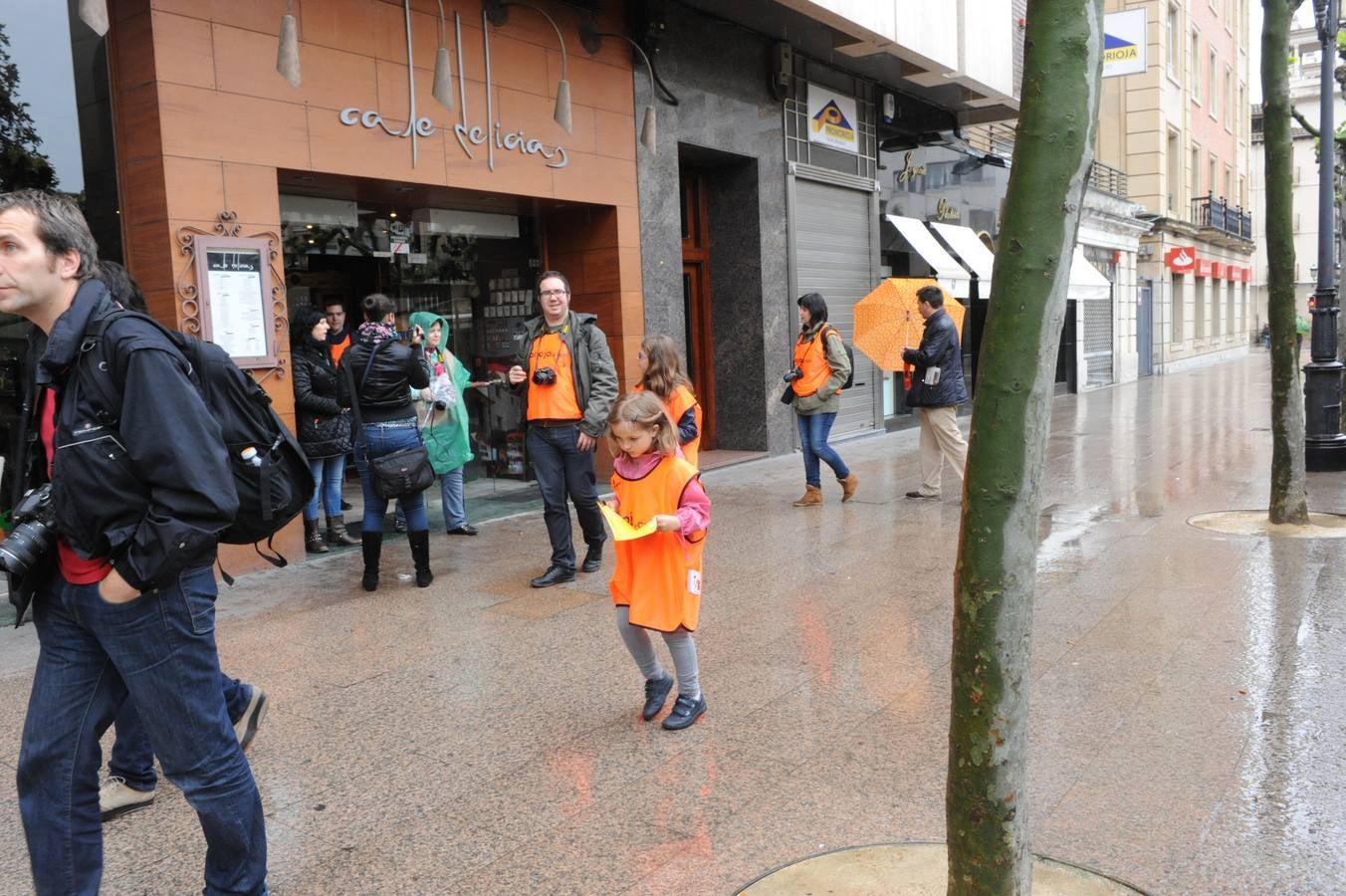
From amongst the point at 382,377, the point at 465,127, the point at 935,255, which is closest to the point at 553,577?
the point at 382,377

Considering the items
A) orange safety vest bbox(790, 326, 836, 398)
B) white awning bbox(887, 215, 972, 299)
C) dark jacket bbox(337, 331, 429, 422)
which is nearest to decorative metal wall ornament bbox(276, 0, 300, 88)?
dark jacket bbox(337, 331, 429, 422)

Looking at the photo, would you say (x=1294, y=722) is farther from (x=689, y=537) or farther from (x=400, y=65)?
(x=400, y=65)

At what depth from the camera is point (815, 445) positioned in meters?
9.33

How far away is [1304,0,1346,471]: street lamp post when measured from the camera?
10.5m

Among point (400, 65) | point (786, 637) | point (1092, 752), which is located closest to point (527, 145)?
point (400, 65)

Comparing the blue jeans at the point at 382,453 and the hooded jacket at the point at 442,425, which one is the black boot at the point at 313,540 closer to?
the hooded jacket at the point at 442,425

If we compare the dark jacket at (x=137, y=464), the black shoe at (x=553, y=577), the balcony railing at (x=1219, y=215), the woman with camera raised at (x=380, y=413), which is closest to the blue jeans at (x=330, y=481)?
the woman with camera raised at (x=380, y=413)

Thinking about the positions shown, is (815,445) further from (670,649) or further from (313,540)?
(670,649)

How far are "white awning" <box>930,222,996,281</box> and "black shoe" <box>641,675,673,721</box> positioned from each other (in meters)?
13.5

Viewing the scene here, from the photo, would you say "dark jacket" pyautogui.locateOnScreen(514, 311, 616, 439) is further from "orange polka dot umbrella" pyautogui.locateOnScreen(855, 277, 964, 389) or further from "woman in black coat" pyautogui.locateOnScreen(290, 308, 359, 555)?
"orange polka dot umbrella" pyautogui.locateOnScreen(855, 277, 964, 389)

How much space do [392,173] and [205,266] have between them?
1.91m

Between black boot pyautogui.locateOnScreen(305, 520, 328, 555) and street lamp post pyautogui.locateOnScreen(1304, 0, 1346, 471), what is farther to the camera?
street lamp post pyautogui.locateOnScreen(1304, 0, 1346, 471)

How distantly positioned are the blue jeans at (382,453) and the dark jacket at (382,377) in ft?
0.21

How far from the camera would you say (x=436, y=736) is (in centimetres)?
432
